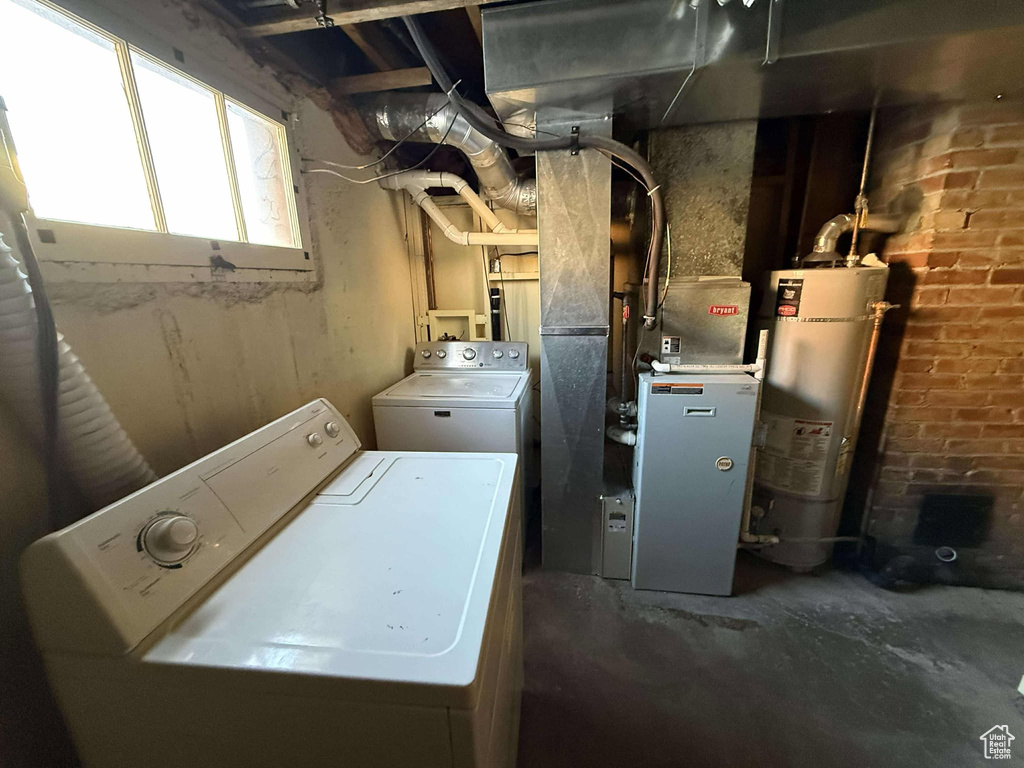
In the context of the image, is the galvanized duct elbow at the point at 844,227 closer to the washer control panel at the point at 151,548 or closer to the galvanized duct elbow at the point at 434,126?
the galvanized duct elbow at the point at 434,126

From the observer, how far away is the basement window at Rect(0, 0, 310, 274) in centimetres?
74

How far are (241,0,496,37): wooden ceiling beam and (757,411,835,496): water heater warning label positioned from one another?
1982mm

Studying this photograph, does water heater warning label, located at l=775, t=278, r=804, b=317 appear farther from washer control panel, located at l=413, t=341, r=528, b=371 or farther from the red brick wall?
washer control panel, located at l=413, t=341, r=528, b=371

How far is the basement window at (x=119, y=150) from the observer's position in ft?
2.44

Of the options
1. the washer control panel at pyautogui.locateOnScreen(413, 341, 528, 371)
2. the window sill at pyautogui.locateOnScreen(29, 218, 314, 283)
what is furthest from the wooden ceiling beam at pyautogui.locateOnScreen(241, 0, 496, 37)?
the washer control panel at pyautogui.locateOnScreen(413, 341, 528, 371)

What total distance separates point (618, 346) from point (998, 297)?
1.59 metres

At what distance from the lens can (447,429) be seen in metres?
1.79

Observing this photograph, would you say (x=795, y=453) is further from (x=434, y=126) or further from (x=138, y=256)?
(x=138, y=256)

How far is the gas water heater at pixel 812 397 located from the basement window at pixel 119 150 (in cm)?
210

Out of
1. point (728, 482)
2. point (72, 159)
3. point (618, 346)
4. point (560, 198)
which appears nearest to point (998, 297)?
point (728, 482)

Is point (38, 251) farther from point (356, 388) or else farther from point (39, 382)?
point (356, 388)

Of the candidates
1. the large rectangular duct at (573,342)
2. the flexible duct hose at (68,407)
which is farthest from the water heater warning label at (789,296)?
the flexible duct hose at (68,407)

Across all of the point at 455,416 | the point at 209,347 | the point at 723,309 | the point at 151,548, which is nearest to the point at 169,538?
the point at 151,548

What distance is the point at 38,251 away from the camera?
0.71 metres
